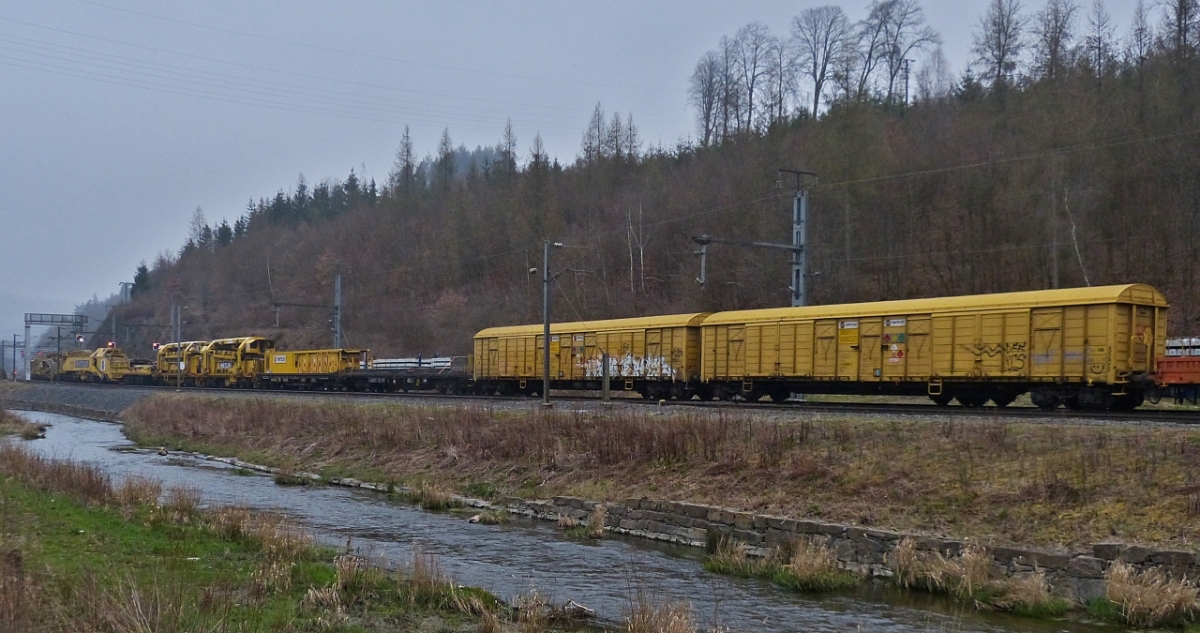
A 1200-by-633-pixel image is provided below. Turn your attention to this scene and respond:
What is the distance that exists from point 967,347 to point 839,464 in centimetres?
894

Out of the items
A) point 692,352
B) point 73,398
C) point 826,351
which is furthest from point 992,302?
point 73,398

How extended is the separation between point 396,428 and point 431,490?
7331 millimetres

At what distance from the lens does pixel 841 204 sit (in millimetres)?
50500

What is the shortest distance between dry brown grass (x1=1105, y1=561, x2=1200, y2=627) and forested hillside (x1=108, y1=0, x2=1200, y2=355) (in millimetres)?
22743

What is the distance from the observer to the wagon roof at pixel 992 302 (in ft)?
71.9

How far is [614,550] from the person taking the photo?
54.0 feet

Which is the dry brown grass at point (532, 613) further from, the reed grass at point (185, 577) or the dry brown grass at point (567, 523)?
the dry brown grass at point (567, 523)

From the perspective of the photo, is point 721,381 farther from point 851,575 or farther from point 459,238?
point 459,238

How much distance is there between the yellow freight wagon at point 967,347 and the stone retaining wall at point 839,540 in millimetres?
10582

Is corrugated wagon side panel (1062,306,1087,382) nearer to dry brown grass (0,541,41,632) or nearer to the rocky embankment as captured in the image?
dry brown grass (0,541,41,632)

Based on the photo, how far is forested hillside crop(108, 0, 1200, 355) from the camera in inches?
1639

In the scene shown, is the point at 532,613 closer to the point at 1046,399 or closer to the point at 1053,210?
the point at 1046,399

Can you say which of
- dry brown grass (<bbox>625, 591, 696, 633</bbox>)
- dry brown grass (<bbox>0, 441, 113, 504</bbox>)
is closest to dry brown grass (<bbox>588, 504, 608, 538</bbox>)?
dry brown grass (<bbox>625, 591, 696, 633</bbox>)

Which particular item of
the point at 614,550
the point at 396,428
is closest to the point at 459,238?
the point at 396,428
